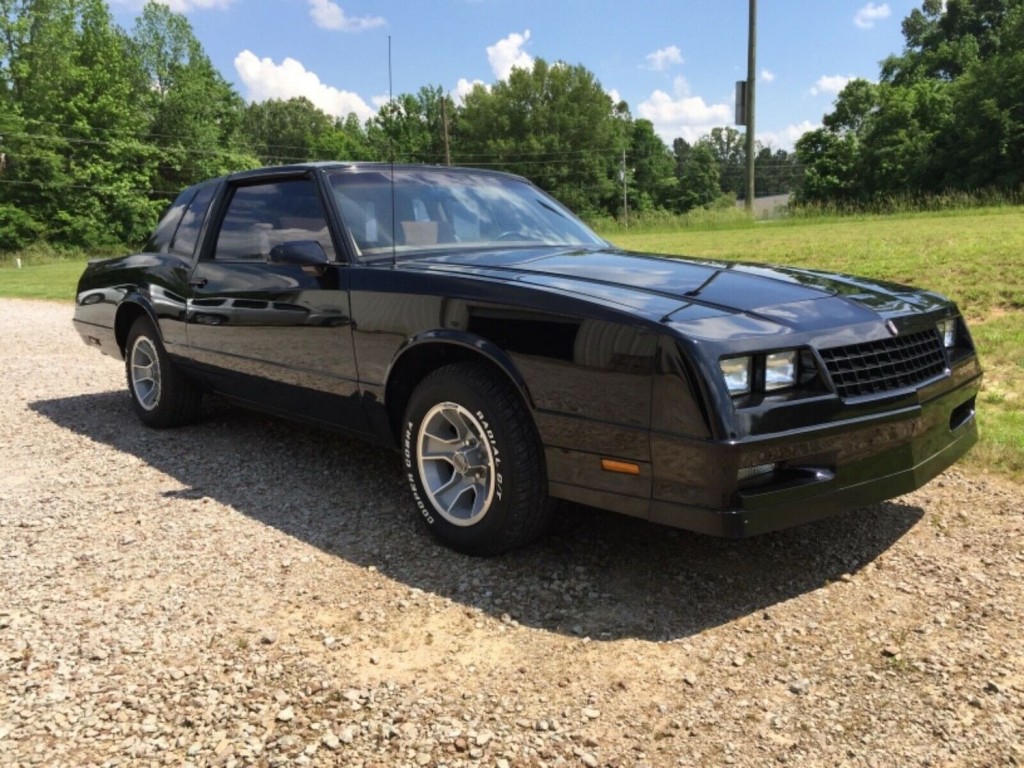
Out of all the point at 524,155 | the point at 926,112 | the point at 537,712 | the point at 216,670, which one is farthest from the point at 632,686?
the point at 524,155

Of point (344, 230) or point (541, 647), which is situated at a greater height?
point (344, 230)

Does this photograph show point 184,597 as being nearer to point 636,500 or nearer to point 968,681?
point 636,500

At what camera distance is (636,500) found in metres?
2.69

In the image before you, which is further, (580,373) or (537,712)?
(580,373)

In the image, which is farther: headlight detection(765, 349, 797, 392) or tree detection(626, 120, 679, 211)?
tree detection(626, 120, 679, 211)

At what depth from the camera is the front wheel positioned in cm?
298

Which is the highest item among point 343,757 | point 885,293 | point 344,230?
point 344,230

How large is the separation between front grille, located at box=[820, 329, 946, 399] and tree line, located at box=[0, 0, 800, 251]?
28398 millimetres

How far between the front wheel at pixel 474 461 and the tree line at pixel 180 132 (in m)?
28.0

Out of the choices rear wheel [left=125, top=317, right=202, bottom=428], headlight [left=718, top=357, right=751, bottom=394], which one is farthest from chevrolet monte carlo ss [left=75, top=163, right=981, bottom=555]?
rear wheel [left=125, top=317, right=202, bottom=428]

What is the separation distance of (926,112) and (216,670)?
56104 mm

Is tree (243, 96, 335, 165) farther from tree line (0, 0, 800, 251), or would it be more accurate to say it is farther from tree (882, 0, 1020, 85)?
tree (882, 0, 1020, 85)

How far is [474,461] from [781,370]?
1212 millimetres

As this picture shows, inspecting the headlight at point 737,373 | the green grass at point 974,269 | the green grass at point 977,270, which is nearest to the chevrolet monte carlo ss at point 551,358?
the headlight at point 737,373
